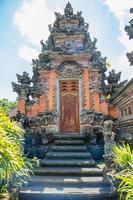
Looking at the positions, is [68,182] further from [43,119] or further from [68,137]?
[43,119]

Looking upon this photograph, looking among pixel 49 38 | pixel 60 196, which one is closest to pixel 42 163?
pixel 60 196

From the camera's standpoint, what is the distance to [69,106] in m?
15.1

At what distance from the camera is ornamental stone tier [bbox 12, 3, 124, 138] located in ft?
47.9

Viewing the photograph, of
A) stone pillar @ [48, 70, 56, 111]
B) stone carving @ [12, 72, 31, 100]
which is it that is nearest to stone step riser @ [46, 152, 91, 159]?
stone pillar @ [48, 70, 56, 111]

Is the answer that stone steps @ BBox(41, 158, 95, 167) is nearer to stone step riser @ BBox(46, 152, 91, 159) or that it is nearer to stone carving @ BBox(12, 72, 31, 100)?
stone step riser @ BBox(46, 152, 91, 159)

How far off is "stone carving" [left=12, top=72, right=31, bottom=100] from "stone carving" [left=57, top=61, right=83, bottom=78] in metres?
2.05

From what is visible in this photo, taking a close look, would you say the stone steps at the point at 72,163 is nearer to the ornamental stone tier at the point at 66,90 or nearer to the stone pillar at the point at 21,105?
the ornamental stone tier at the point at 66,90

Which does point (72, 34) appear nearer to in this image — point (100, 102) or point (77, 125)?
point (100, 102)

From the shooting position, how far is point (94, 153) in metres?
13.0

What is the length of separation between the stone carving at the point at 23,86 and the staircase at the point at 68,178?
396cm

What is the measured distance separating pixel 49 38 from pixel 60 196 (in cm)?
1148

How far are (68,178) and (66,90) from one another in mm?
7274

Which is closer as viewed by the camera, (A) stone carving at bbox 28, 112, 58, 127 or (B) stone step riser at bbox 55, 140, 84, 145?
(B) stone step riser at bbox 55, 140, 84, 145

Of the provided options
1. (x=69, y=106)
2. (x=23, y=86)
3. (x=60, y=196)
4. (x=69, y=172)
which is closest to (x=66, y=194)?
(x=60, y=196)
